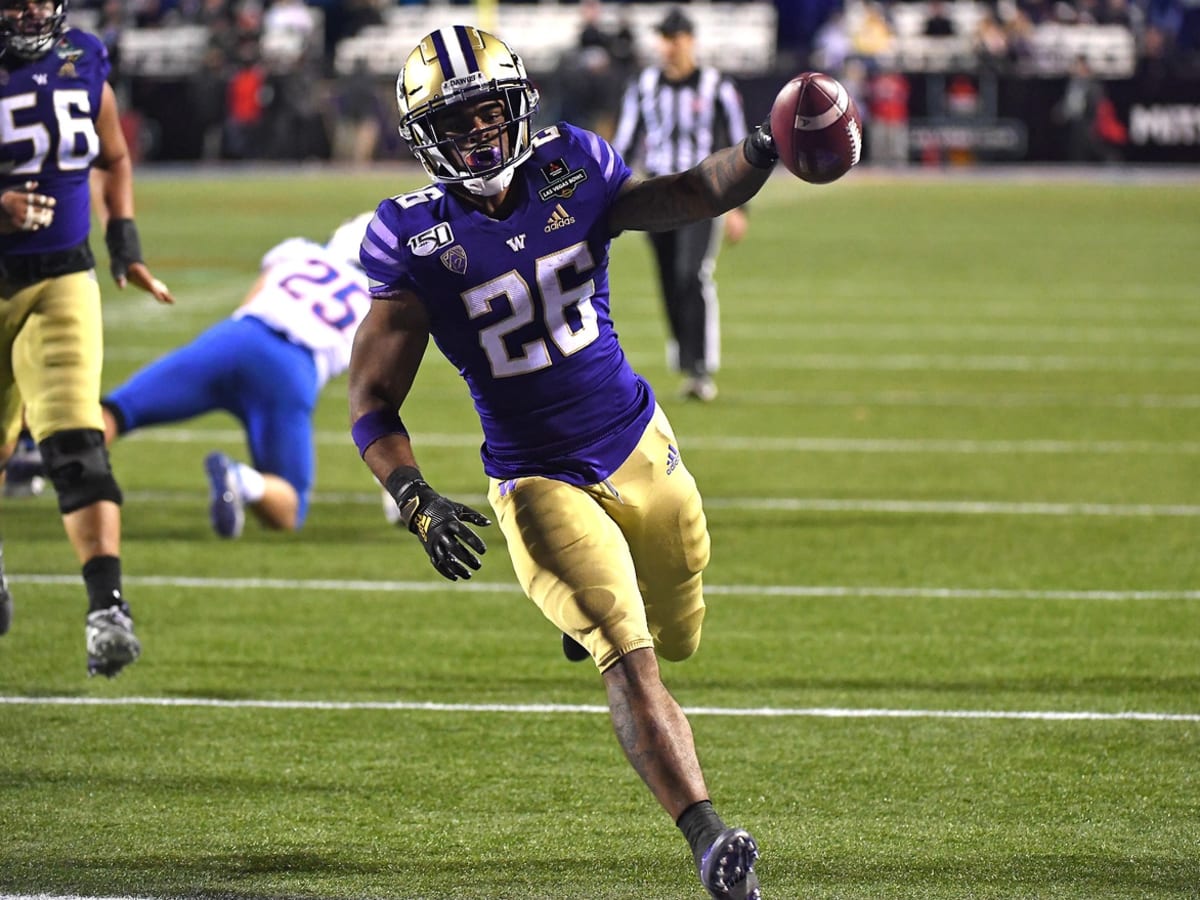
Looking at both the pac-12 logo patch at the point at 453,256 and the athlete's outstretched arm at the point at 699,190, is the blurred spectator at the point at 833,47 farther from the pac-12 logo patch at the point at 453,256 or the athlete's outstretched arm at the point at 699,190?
the pac-12 logo patch at the point at 453,256

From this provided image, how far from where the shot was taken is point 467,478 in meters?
8.18

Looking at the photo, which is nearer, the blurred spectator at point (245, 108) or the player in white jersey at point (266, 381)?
the player in white jersey at point (266, 381)

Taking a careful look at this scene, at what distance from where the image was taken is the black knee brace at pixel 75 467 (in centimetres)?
511

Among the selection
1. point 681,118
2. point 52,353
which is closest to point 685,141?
point 681,118

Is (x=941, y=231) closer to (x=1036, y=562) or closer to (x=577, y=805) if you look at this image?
(x=1036, y=562)

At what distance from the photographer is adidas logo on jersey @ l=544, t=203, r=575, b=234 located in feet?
12.7

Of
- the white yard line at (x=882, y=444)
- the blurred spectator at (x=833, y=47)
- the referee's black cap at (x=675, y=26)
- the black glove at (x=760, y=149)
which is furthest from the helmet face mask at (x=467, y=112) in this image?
the blurred spectator at (x=833, y=47)

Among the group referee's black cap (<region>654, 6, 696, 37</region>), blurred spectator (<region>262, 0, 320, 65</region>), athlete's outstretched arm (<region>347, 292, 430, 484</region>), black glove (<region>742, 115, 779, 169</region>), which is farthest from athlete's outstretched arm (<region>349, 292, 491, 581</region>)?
blurred spectator (<region>262, 0, 320, 65</region>)

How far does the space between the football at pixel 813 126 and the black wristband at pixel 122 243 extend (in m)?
2.46

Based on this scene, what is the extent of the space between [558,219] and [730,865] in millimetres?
1312

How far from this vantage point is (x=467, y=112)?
12.7ft

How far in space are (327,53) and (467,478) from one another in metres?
24.1

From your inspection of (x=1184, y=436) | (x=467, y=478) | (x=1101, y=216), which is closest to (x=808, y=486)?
(x=467, y=478)

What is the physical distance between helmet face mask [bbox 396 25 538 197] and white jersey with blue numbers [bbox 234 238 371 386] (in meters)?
2.90
